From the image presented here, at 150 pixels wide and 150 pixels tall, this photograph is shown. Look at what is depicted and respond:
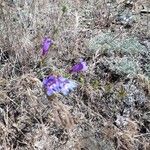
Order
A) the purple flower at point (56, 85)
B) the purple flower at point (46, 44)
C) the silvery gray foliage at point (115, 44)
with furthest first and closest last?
A: the silvery gray foliage at point (115, 44) → the purple flower at point (46, 44) → the purple flower at point (56, 85)

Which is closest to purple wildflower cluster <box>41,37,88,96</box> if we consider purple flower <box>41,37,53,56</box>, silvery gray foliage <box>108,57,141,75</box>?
purple flower <box>41,37,53,56</box>

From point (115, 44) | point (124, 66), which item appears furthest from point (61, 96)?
point (115, 44)

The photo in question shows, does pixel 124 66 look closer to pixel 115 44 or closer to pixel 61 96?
pixel 115 44

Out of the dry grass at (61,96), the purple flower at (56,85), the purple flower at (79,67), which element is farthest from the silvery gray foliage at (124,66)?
the purple flower at (56,85)

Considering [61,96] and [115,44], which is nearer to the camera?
[61,96]

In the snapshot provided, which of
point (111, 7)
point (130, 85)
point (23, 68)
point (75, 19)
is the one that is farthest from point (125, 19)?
point (23, 68)

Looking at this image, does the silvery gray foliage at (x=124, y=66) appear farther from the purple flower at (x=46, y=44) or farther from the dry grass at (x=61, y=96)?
the purple flower at (x=46, y=44)
